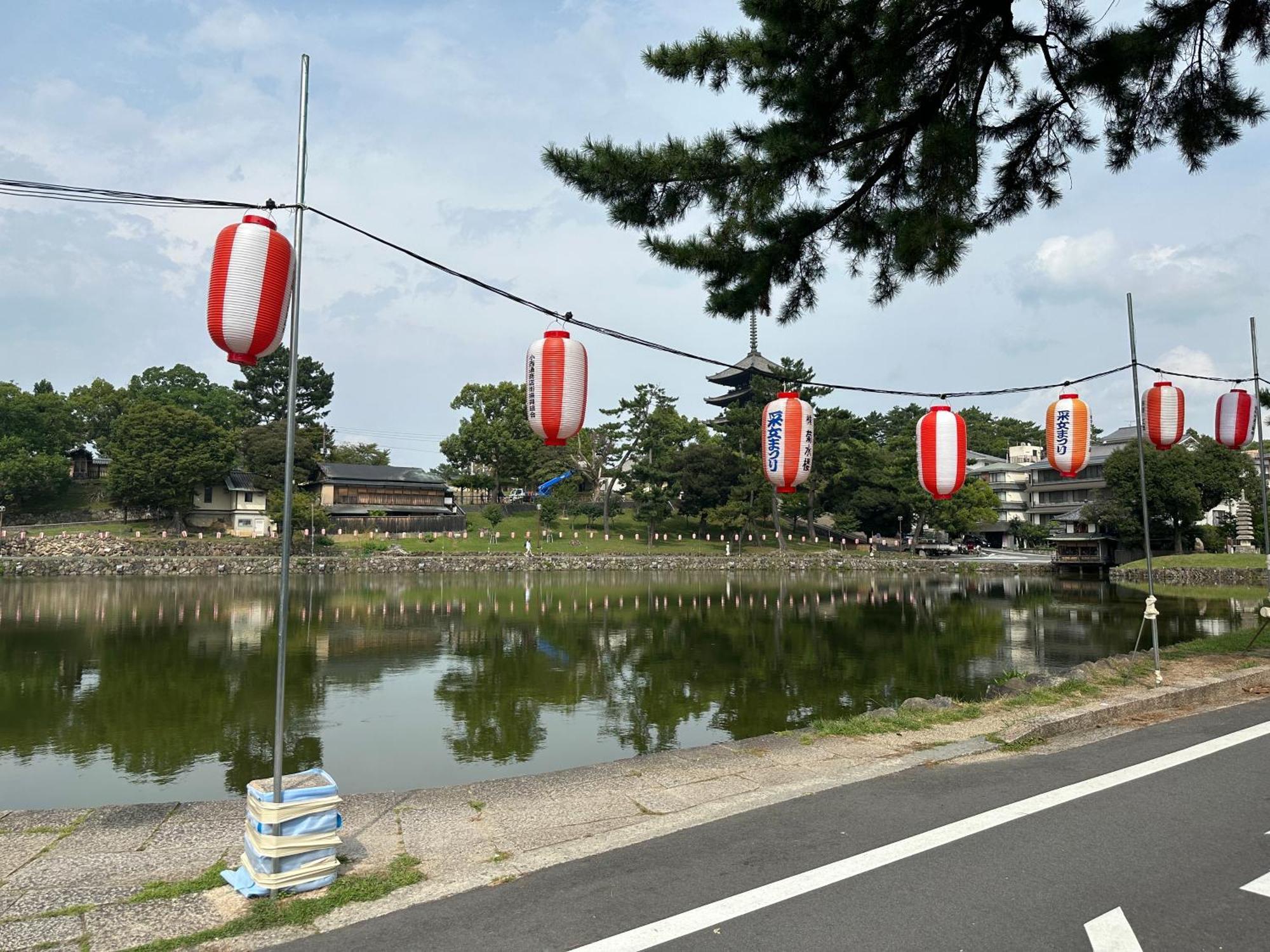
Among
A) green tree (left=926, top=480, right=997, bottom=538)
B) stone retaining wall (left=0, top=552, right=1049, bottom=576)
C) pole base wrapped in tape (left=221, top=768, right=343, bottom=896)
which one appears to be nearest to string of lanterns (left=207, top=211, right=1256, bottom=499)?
pole base wrapped in tape (left=221, top=768, right=343, bottom=896)

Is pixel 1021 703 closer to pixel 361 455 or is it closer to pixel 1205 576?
pixel 1205 576

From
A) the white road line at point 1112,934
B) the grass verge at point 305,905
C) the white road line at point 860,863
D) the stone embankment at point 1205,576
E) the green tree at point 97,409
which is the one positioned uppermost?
the green tree at point 97,409

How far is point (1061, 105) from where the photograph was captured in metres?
7.73

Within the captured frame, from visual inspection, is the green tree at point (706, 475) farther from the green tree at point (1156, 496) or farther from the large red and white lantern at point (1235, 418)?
the large red and white lantern at point (1235, 418)

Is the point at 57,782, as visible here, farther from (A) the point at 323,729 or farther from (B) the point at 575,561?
(B) the point at 575,561

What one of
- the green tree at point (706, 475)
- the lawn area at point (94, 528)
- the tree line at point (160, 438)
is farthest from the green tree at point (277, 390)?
the green tree at point (706, 475)

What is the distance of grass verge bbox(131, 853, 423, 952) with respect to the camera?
3.11m

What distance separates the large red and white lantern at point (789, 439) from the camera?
10.5 m

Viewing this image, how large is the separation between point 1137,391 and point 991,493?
40430 mm

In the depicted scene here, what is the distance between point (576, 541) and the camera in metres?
44.2

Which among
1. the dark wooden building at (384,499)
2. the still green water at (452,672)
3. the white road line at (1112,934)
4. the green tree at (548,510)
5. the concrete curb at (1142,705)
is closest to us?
the white road line at (1112,934)

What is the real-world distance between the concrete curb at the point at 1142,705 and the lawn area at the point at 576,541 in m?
34.4

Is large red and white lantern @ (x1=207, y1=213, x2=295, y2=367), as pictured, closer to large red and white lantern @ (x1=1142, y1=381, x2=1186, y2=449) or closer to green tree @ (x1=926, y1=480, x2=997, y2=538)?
large red and white lantern @ (x1=1142, y1=381, x2=1186, y2=449)

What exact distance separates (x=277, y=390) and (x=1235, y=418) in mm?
52846
